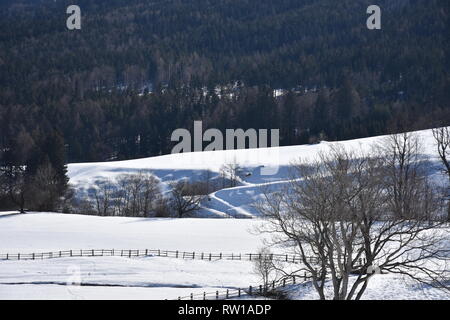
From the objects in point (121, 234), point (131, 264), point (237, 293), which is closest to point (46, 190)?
point (121, 234)

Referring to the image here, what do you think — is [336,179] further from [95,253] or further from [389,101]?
[389,101]

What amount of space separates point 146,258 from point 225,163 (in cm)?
4692

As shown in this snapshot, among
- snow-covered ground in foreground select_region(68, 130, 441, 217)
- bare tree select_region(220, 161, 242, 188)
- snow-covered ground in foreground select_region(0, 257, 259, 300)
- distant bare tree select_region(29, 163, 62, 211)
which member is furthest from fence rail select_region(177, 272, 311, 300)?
bare tree select_region(220, 161, 242, 188)

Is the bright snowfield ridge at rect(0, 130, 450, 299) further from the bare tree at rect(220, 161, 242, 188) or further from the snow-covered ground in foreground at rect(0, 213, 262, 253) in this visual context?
the bare tree at rect(220, 161, 242, 188)

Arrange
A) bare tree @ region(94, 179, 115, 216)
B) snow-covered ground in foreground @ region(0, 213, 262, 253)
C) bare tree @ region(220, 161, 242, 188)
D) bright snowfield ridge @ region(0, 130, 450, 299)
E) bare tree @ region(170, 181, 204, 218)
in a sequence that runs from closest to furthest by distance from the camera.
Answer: bright snowfield ridge @ region(0, 130, 450, 299) → snow-covered ground in foreground @ region(0, 213, 262, 253) → bare tree @ region(170, 181, 204, 218) → bare tree @ region(94, 179, 115, 216) → bare tree @ region(220, 161, 242, 188)

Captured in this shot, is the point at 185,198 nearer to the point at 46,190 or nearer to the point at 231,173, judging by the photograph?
the point at 231,173

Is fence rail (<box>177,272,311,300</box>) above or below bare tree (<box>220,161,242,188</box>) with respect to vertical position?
below

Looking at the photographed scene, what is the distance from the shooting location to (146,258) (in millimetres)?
44438

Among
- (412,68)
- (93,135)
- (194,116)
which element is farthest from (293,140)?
(412,68)

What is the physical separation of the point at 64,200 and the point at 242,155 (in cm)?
2868

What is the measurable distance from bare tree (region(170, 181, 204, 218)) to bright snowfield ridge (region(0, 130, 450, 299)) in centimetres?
147

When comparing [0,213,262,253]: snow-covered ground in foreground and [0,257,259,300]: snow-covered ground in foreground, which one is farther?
[0,213,262,253]: snow-covered ground in foreground

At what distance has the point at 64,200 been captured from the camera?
259 feet

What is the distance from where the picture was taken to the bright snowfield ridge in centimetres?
3428
